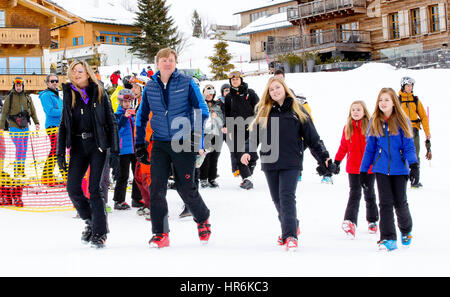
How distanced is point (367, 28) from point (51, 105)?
29.7 meters

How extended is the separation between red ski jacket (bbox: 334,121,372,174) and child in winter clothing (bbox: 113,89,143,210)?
3046 millimetres

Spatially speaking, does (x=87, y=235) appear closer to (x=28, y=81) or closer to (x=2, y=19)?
(x=28, y=81)

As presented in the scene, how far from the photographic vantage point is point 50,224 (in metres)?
6.88

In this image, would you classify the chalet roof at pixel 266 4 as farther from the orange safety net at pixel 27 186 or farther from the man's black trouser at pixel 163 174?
the man's black trouser at pixel 163 174

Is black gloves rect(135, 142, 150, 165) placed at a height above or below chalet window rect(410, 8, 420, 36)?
below

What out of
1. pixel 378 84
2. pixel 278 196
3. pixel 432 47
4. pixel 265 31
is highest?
pixel 265 31

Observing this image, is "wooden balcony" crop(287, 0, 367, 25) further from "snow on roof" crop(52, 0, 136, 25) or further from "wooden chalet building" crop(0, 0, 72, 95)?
"snow on roof" crop(52, 0, 136, 25)

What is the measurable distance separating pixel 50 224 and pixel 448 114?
47.8ft

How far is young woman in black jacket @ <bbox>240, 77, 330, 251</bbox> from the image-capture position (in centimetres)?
513

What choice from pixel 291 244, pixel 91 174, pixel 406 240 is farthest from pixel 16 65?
pixel 406 240

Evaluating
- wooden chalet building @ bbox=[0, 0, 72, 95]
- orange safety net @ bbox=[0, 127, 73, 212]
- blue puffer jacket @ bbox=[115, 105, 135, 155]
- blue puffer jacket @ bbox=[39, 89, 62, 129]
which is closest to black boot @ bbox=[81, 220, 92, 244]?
blue puffer jacket @ bbox=[115, 105, 135, 155]
